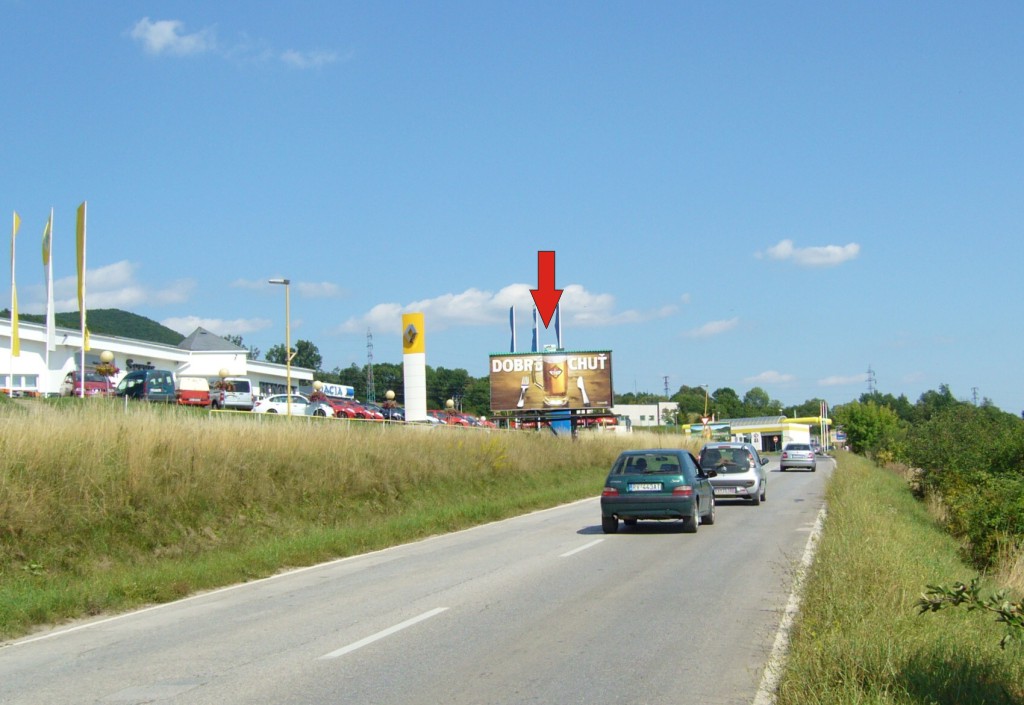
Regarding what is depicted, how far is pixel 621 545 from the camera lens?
56.0 ft

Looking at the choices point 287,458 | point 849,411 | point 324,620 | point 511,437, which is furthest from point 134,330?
point 324,620

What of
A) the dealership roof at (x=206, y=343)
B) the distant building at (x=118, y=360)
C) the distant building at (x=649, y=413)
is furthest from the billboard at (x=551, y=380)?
the distant building at (x=649, y=413)

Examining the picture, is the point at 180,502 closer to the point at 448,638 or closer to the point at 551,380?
the point at 448,638

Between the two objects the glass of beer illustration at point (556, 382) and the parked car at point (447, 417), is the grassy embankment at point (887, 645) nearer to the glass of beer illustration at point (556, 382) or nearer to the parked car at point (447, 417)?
the glass of beer illustration at point (556, 382)

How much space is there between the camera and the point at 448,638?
9.03m

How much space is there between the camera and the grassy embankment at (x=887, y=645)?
6.09 meters

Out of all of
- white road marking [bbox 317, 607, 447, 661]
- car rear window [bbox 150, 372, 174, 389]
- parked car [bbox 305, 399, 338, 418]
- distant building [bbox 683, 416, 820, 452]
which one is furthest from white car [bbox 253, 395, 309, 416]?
distant building [bbox 683, 416, 820, 452]

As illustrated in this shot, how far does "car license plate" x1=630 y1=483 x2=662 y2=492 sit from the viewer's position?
18.8 m

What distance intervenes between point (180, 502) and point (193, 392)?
105 ft

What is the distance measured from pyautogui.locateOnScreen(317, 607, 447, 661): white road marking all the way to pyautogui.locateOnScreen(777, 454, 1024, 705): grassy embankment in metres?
3.70

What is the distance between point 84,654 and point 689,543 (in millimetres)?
10753

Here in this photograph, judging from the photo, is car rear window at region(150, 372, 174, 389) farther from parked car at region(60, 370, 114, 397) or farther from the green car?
the green car

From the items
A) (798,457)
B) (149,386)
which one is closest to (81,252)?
(149,386)

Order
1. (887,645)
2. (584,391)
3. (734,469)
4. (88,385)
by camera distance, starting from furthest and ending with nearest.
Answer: (584,391) < (88,385) < (734,469) < (887,645)
